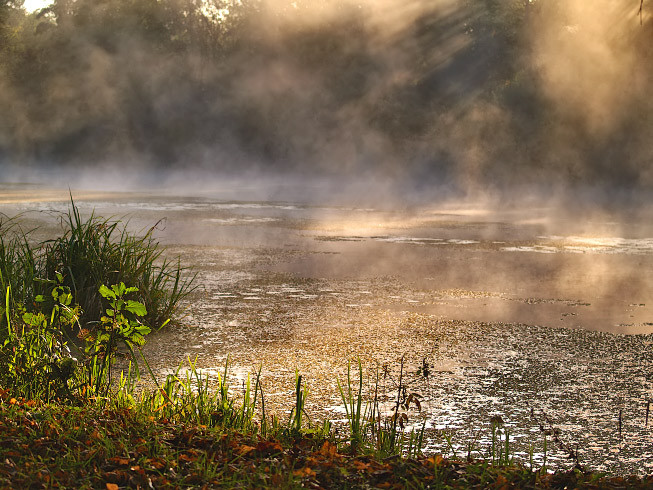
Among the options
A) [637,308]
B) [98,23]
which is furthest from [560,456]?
[98,23]

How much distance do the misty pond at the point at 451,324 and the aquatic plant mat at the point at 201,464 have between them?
63cm

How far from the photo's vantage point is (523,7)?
26.9m

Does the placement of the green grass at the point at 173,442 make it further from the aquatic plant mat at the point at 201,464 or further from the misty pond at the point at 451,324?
the misty pond at the point at 451,324

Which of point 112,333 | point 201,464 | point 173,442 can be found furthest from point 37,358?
point 201,464

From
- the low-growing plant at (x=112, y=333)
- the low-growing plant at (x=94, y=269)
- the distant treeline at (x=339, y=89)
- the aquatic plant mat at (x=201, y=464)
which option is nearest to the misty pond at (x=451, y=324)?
the low-growing plant at (x=94, y=269)

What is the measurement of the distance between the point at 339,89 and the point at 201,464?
28.2 metres

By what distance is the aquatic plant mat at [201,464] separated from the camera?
267cm

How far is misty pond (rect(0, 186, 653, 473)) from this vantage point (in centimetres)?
402

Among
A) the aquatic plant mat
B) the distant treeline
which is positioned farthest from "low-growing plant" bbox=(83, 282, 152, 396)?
the distant treeline

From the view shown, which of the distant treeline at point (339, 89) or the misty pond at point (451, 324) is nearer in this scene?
the misty pond at point (451, 324)

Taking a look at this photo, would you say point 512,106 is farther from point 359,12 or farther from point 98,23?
point 98,23

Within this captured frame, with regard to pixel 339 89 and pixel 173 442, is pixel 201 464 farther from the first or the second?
pixel 339 89

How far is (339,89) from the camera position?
3036cm

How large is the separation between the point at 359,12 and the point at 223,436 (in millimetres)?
28181
